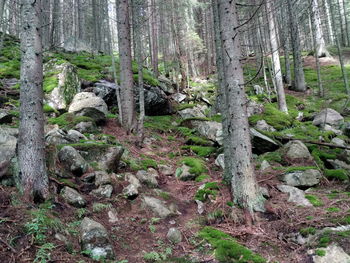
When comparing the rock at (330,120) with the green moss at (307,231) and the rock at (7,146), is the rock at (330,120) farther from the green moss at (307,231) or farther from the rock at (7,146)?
the rock at (7,146)

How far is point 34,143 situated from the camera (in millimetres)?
3832

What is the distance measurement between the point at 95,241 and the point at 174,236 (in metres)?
1.27

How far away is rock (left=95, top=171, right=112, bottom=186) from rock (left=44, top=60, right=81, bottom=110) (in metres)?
4.91

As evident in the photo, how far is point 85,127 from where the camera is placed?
768cm

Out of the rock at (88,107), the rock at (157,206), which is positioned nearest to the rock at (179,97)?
the rock at (88,107)

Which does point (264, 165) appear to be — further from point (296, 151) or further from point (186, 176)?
point (186, 176)

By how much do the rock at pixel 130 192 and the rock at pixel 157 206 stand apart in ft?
0.67

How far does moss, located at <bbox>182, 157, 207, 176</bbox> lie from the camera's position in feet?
22.1

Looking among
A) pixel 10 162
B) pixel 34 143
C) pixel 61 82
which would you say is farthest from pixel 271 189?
pixel 61 82

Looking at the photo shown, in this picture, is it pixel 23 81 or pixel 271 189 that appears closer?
pixel 23 81

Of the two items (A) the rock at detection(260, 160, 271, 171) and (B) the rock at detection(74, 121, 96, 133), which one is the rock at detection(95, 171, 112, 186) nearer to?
(B) the rock at detection(74, 121, 96, 133)

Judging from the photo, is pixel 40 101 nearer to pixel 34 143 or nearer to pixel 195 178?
pixel 34 143

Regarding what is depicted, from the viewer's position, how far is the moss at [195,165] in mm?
6723

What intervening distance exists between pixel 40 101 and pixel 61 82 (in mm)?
6149
